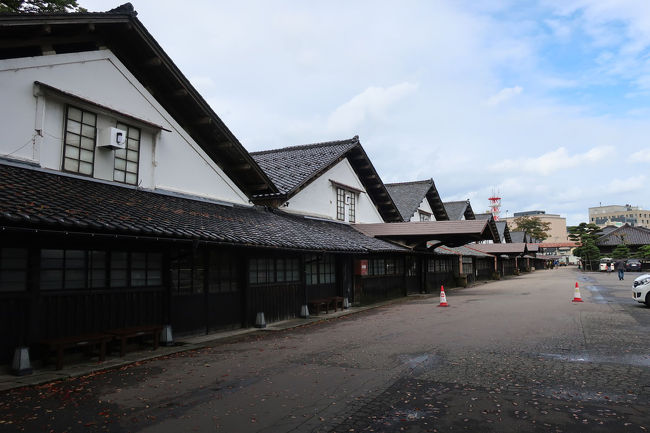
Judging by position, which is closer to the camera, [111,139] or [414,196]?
[111,139]

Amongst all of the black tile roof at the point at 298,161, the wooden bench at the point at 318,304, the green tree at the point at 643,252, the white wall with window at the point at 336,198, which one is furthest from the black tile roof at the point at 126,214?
the green tree at the point at 643,252

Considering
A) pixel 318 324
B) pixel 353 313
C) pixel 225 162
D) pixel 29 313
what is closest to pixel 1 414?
pixel 29 313

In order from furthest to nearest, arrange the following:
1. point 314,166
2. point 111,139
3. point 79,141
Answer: point 314,166
point 111,139
point 79,141

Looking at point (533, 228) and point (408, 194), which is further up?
point (533, 228)

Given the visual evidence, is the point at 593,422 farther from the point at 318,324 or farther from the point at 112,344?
the point at 318,324

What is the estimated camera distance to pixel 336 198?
74.8 feet

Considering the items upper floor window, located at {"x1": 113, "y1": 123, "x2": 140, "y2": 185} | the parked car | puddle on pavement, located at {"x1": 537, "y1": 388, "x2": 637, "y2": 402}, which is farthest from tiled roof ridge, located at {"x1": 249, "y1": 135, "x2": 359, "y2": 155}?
the parked car

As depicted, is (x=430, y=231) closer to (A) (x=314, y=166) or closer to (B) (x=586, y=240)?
(A) (x=314, y=166)

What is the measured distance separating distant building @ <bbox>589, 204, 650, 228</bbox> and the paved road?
163 m

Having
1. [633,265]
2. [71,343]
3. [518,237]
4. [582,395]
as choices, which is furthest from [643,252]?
[71,343]

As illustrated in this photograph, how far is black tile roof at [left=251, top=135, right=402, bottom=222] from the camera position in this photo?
1942 cm

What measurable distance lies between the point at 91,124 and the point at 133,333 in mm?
5227

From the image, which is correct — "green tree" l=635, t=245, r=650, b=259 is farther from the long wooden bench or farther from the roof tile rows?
the long wooden bench

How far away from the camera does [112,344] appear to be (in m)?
9.44
